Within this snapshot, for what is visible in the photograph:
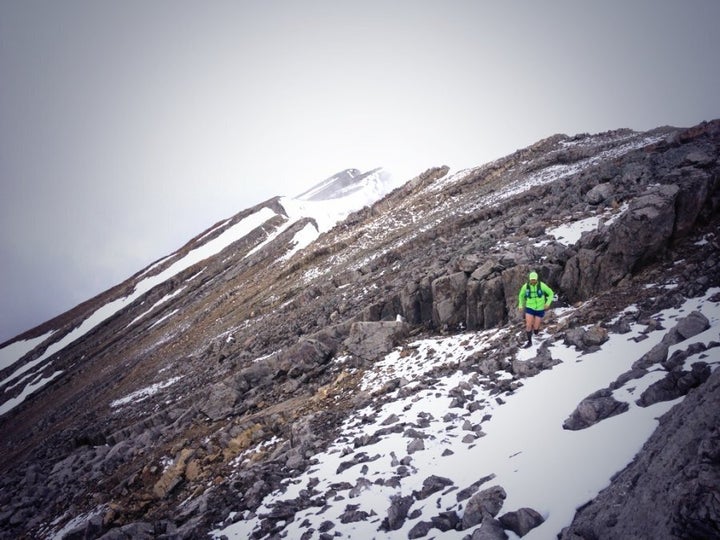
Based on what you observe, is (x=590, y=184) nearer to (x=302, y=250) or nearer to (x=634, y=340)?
(x=634, y=340)

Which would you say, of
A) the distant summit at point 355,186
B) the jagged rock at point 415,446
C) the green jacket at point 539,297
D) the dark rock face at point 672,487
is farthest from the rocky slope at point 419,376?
the distant summit at point 355,186

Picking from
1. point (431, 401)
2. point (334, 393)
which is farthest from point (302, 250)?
point (431, 401)

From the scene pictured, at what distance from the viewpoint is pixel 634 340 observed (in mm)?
7664

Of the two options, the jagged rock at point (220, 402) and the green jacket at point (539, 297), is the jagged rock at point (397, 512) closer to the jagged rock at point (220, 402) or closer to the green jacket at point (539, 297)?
the green jacket at point (539, 297)

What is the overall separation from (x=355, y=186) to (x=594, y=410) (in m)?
95.8

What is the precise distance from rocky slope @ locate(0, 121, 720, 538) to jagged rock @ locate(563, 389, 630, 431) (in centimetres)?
4

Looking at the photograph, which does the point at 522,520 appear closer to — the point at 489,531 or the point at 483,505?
the point at 489,531

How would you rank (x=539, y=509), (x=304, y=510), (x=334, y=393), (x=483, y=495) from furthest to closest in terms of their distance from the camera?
(x=334, y=393) → (x=304, y=510) → (x=483, y=495) → (x=539, y=509)

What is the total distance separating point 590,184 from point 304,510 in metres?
18.1

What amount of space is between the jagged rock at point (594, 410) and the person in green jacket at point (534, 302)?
3232 mm

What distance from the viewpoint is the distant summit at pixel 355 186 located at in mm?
86812

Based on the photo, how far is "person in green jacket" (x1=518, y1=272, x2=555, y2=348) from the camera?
9.59 meters

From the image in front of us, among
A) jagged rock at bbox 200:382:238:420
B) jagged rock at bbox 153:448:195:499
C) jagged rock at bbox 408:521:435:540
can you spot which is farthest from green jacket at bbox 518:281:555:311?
jagged rock at bbox 200:382:238:420

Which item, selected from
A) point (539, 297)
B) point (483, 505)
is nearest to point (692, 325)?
point (539, 297)
